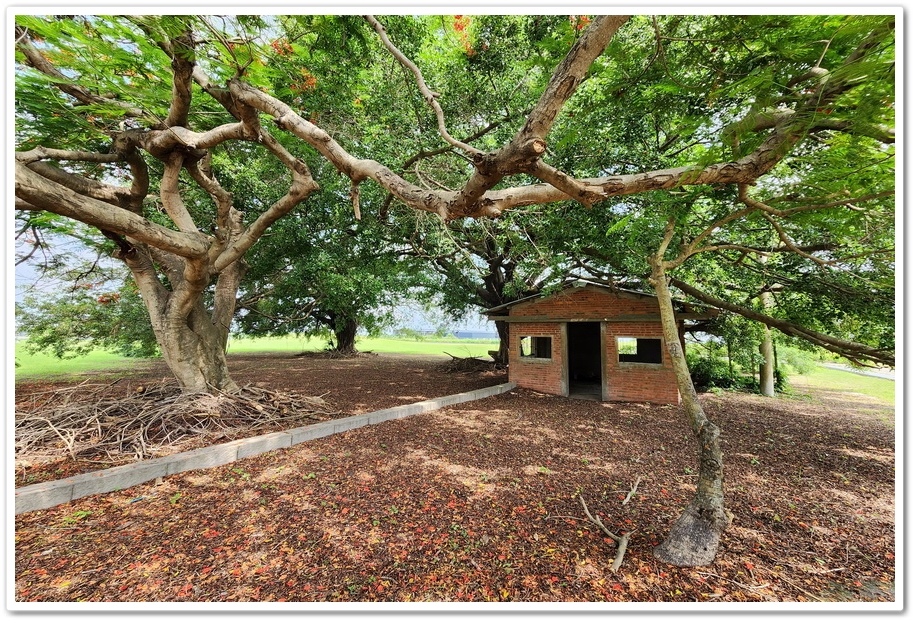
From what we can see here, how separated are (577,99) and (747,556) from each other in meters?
6.60

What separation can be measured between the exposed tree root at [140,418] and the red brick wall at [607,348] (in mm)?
5671

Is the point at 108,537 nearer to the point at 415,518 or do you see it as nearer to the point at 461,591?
the point at 415,518

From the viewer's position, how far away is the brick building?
7949 mm

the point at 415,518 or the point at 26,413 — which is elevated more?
the point at 26,413

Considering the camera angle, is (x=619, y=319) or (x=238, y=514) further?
(x=619, y=319)

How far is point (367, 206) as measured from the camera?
25.6 feet

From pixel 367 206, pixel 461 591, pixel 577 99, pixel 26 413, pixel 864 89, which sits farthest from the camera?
pixel 367 206

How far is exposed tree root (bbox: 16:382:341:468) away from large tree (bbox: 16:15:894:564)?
577 mm

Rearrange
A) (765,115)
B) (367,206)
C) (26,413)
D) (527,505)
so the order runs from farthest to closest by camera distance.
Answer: (367,206) < (26,413) < (527,505) < (765,115)

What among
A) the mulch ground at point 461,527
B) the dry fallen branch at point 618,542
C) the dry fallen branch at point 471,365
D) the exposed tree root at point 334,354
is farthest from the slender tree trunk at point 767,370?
the exposed tree root at point 334,354

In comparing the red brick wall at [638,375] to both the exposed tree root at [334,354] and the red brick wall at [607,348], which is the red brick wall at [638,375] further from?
the exposed tree root at [334,354]

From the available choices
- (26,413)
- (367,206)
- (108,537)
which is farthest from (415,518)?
(367,206)

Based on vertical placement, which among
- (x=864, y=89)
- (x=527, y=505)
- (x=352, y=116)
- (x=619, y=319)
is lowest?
(x=527, y=505)

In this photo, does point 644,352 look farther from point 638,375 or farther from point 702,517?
point 702,517
